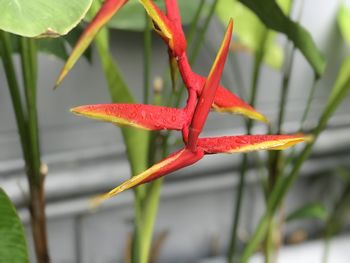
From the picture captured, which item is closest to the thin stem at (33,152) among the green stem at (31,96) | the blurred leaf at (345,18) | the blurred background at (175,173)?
the green stem at (31,96)

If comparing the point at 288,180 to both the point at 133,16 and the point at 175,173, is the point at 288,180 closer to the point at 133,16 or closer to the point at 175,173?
the point at 133,16

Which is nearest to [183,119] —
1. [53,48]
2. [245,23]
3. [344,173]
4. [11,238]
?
[11,238]

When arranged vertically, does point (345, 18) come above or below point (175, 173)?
above

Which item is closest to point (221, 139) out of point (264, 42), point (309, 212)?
point (264, 42)

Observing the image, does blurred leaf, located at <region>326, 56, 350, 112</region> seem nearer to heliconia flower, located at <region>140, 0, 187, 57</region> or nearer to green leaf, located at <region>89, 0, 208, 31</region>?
green leaf, located at <region>89, 0, 208, 31</region>

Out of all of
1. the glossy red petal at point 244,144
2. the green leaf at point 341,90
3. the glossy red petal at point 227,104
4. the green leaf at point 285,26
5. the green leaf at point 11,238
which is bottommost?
the green leaf at point 11,238

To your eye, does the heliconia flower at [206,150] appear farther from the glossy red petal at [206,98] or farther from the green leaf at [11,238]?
the green leaf at [11,238]

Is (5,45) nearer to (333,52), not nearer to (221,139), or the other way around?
(221,139)
